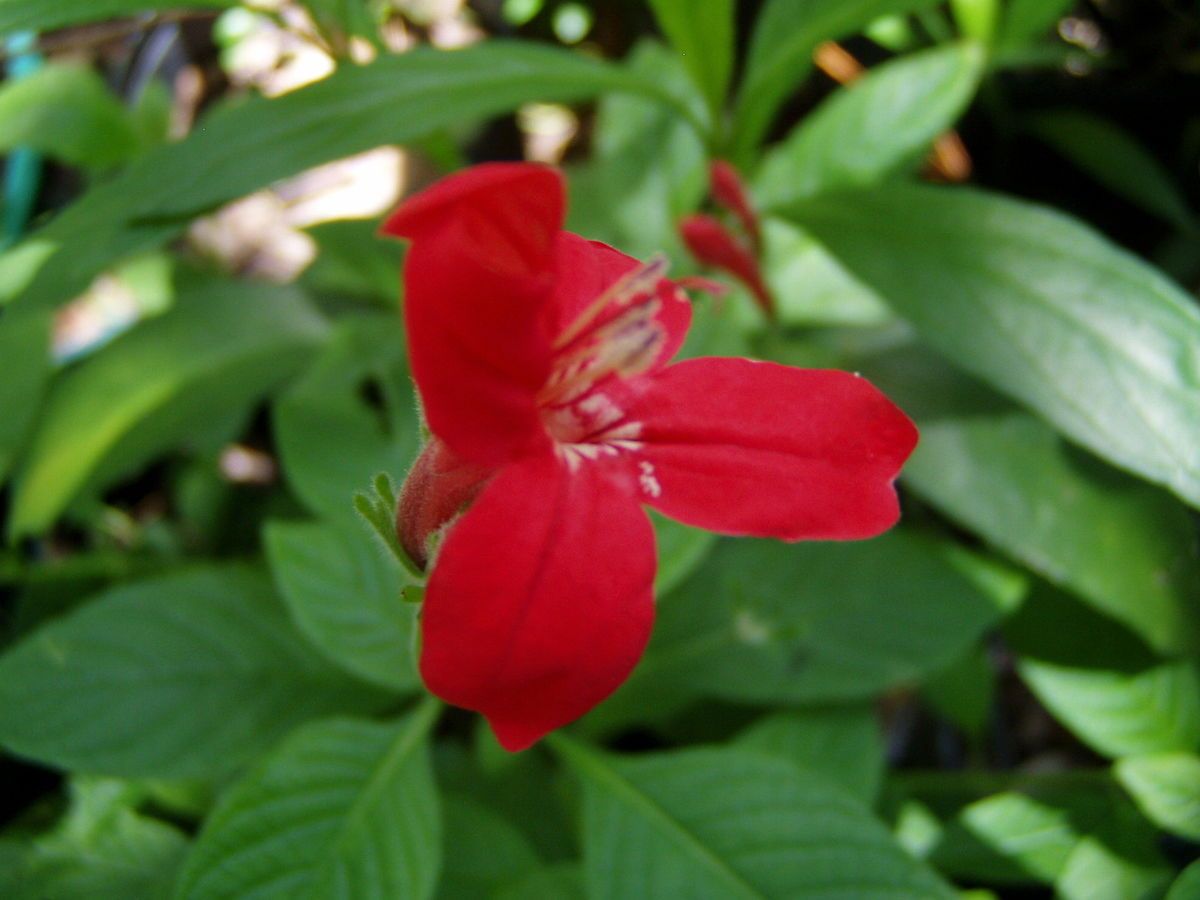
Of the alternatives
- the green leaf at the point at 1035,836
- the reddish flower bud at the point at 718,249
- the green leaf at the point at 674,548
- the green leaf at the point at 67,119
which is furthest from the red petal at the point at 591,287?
the green leaf at the point at 67,119

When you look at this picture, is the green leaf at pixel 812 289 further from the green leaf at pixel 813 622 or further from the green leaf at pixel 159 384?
the green leaf at pixel 159 384

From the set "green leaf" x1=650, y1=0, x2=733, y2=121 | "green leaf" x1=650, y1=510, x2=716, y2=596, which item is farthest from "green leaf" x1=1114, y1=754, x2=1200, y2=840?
"green leaf" x1=650, y1=0, x2=733, y2=121

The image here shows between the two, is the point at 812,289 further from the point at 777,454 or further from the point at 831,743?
the point at 777,454

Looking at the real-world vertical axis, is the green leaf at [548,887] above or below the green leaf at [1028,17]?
below

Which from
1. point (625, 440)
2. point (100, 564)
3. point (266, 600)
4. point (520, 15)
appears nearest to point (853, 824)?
point (625, 440)

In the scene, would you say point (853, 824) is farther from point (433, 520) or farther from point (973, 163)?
point (973, 163)

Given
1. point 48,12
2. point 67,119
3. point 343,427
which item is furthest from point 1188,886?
point 67,119
